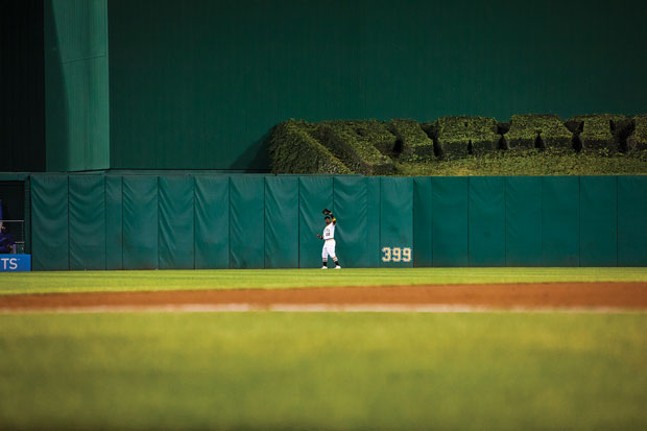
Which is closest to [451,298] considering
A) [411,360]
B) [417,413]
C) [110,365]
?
[411,360]

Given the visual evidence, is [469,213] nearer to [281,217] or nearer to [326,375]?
[281,217]

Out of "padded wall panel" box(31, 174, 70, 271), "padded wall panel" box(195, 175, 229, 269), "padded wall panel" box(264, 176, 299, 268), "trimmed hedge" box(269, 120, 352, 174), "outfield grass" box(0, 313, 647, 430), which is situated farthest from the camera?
"trimmed hedge" box(269, 120, 352, 174)

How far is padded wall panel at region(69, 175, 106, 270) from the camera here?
26.5 meters

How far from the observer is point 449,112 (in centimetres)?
3619

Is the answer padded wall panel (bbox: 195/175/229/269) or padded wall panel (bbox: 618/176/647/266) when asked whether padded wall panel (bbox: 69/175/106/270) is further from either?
padded wall panel (bbox: 618/176/647/266)

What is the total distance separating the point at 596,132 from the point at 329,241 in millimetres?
12936

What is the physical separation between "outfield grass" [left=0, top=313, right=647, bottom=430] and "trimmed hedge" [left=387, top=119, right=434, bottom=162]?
70.7ft

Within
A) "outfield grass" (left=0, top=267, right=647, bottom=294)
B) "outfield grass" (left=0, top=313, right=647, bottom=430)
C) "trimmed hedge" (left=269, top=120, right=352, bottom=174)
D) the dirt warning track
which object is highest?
"trimmed hedge" (left=269, top=120, right=352, bottom=174)

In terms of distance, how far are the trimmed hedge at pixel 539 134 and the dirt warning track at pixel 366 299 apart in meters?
15.1

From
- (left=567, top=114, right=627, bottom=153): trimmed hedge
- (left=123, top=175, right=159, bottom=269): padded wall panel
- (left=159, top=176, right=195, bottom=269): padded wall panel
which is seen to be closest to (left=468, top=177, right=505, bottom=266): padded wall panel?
(left=567, top=114, right=627, bottom=153): trimmed hedge

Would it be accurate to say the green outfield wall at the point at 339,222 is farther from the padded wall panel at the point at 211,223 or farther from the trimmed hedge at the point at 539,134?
the trimmed hedge at the point at 539,134

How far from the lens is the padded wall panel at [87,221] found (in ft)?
86.8

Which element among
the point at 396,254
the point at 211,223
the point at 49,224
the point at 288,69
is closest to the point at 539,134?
the point at 396,254

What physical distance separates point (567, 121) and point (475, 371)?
28624 millimetres
